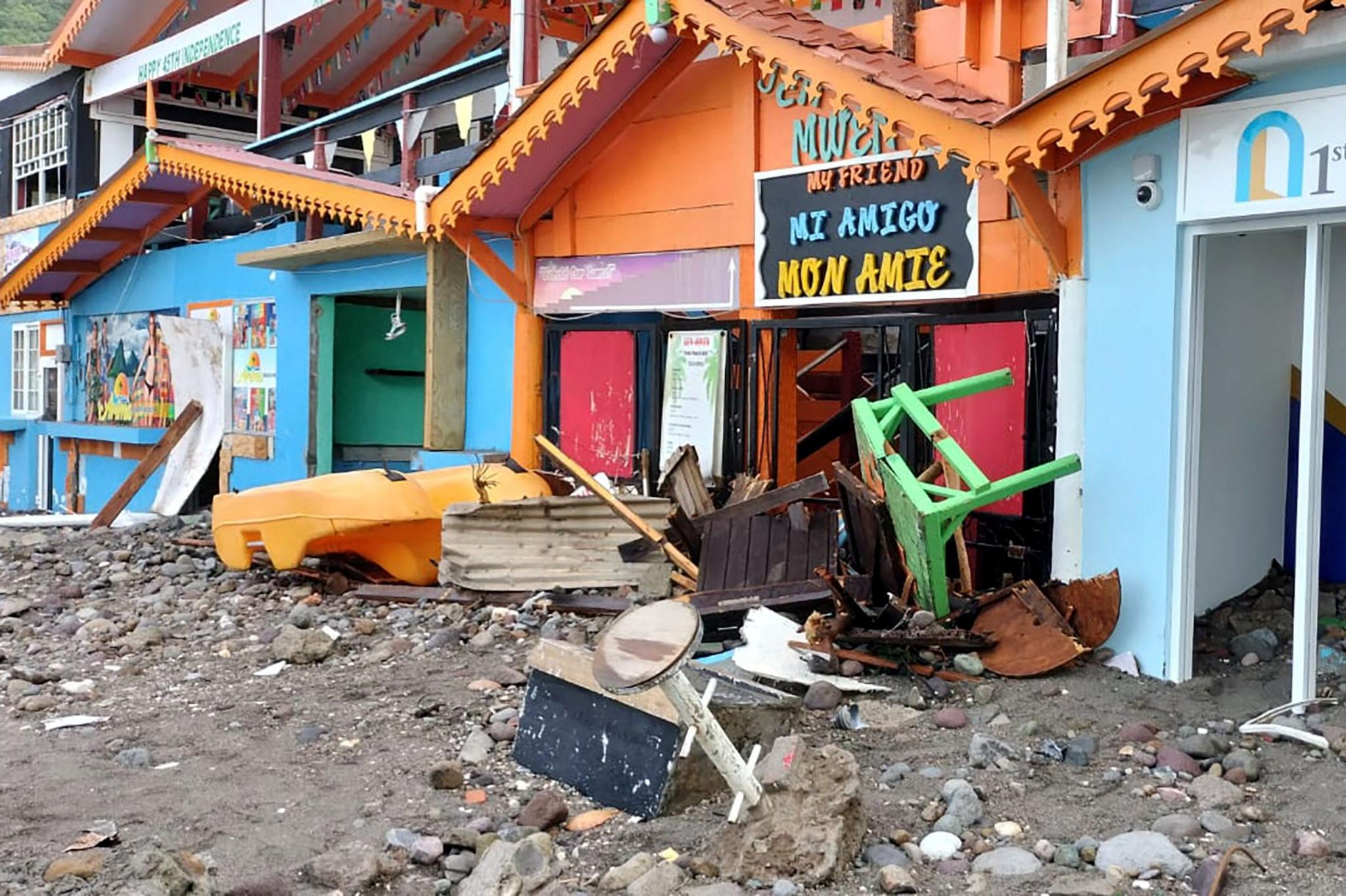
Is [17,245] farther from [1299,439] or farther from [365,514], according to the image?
[1299,439]

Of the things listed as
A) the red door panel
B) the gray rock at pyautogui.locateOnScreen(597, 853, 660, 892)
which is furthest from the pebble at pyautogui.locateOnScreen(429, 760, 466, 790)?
the red door panel

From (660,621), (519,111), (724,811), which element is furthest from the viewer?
(519,111)

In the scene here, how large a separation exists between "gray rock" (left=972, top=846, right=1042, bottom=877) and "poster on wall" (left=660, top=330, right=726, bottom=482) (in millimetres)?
5688

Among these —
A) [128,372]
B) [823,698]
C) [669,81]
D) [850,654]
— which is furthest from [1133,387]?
[128,372]

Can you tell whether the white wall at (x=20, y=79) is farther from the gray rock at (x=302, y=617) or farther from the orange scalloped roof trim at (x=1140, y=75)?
the orange scalloped roof trim at (x=1140, y=75)

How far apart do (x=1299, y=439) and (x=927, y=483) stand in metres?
1.87

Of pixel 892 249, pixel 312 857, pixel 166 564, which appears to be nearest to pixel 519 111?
pixel 892 249

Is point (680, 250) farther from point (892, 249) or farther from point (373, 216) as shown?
point (373, 216)

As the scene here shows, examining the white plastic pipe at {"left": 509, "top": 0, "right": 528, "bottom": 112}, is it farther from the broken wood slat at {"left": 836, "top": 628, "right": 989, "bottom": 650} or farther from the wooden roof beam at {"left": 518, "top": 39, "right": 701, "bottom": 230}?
the broken wood slat at {"left": 836, "top": 628, "right": 989, "bottom": 650}

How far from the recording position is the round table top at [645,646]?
157 inches

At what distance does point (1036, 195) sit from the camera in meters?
7.04

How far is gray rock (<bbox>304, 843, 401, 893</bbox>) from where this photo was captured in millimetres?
4371

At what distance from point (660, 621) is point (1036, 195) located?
3892 mm

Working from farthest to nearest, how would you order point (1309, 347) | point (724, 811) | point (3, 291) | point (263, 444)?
point (3, 291) → point (263, 444) → point (1309, 347) → point (724, 811)
